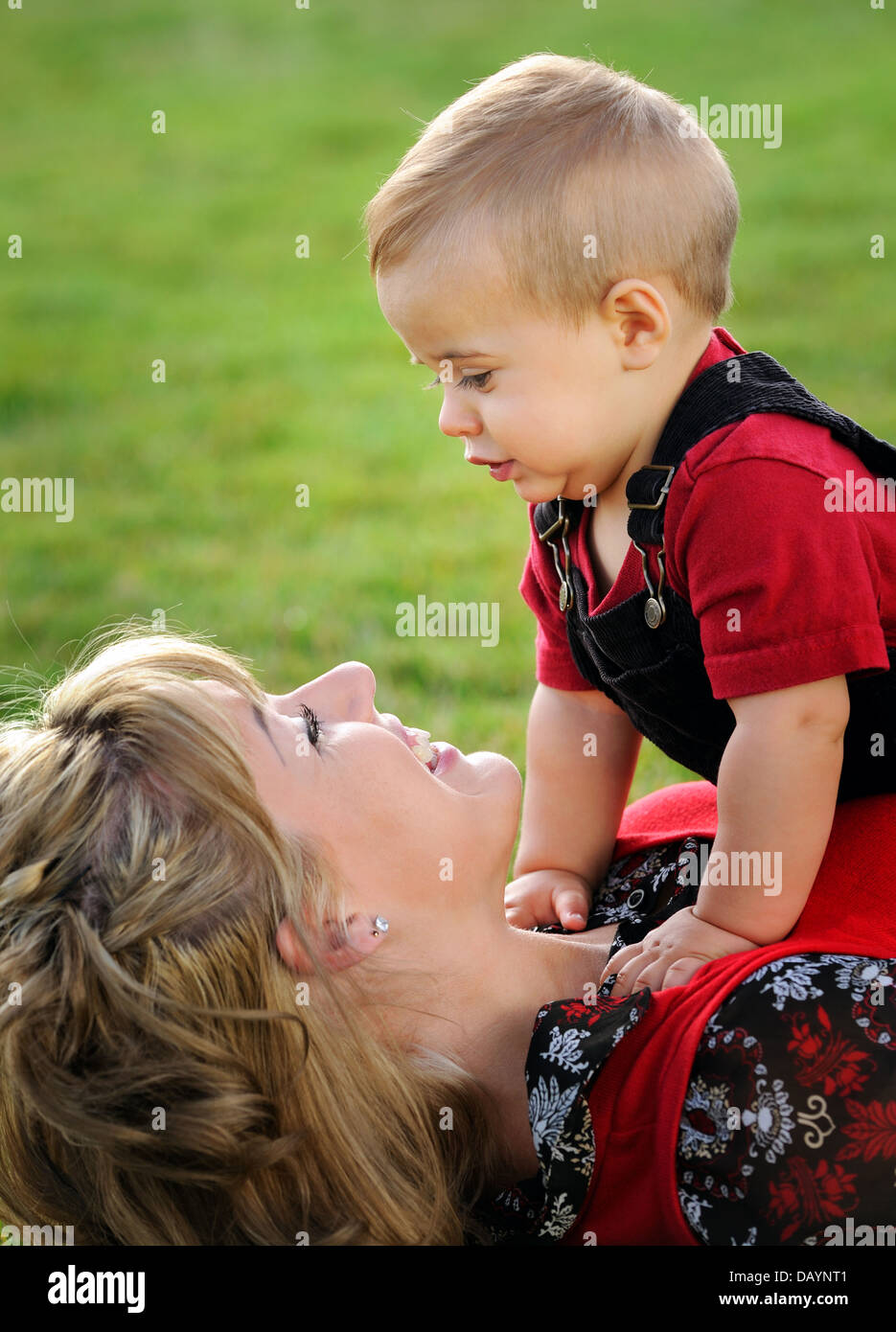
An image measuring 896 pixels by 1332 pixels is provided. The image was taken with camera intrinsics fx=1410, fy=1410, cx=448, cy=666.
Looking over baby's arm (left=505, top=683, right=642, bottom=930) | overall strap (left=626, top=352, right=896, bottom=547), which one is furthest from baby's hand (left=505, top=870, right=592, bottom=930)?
overall strap (left=626, top=352, right=896, bottom=547)

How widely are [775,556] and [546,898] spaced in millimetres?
781

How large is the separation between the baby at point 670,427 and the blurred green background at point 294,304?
0.38 metres

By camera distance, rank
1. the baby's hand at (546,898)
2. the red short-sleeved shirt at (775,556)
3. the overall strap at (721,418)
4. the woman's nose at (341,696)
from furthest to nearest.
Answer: the baby's hand at (546,898) < the woman's nose at (341,696) < the overall strap at (721,418) < the red short-sleeved shirt at (775,556)

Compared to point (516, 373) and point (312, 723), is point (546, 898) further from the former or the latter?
point (516, 373)

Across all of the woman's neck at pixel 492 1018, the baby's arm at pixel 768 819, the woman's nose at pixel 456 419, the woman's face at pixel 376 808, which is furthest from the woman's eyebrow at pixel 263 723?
the baby's arm at pixel 768 819

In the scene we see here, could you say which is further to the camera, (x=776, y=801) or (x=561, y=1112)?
(x=776, y=801)

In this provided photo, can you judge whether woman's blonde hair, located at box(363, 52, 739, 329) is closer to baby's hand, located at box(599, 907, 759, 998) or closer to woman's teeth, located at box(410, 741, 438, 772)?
woman's teeth, located at box(410, 741, 438, 772)

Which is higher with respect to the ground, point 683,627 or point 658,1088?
point 683,627

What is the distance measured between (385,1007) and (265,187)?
25.4 ft

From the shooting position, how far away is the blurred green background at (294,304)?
4223mm

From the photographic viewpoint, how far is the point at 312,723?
1879 mm

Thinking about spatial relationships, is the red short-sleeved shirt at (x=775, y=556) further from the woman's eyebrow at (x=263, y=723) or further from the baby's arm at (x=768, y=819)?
the woman's eyebrow at (x=263, y=723)

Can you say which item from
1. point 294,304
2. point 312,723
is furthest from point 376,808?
point 294,304
